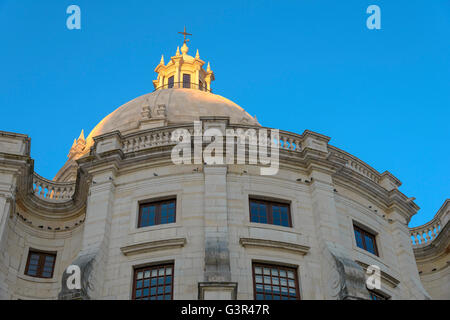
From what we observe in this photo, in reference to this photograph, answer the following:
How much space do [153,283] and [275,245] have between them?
485 cm

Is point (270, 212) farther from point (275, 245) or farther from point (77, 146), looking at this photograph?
point (77, 146)

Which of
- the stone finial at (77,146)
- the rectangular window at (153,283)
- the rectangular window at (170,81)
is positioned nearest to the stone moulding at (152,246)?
the rectangular window at (153,283)

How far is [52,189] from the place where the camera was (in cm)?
3044

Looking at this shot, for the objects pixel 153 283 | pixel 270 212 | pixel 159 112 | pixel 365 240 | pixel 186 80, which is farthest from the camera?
pixel 186 80

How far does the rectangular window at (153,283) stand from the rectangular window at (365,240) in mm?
8407

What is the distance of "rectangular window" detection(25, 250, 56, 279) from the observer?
1088 inches

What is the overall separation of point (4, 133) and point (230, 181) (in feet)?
33.8

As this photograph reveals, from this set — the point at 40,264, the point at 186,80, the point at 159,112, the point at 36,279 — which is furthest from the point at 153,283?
the point at 186,80

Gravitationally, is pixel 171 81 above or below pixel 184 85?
above

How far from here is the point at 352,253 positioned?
2597cm

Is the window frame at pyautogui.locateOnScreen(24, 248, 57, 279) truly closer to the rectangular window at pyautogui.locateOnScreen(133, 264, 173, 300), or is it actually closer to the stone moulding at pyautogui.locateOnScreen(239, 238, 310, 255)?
the rectangular window at pyautogui.locateOnScreen(133, 264, 173, 300)

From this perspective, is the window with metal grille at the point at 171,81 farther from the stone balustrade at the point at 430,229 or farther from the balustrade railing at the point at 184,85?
the stone balustrade at the point at 430,229

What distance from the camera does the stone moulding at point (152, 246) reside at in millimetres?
24375
